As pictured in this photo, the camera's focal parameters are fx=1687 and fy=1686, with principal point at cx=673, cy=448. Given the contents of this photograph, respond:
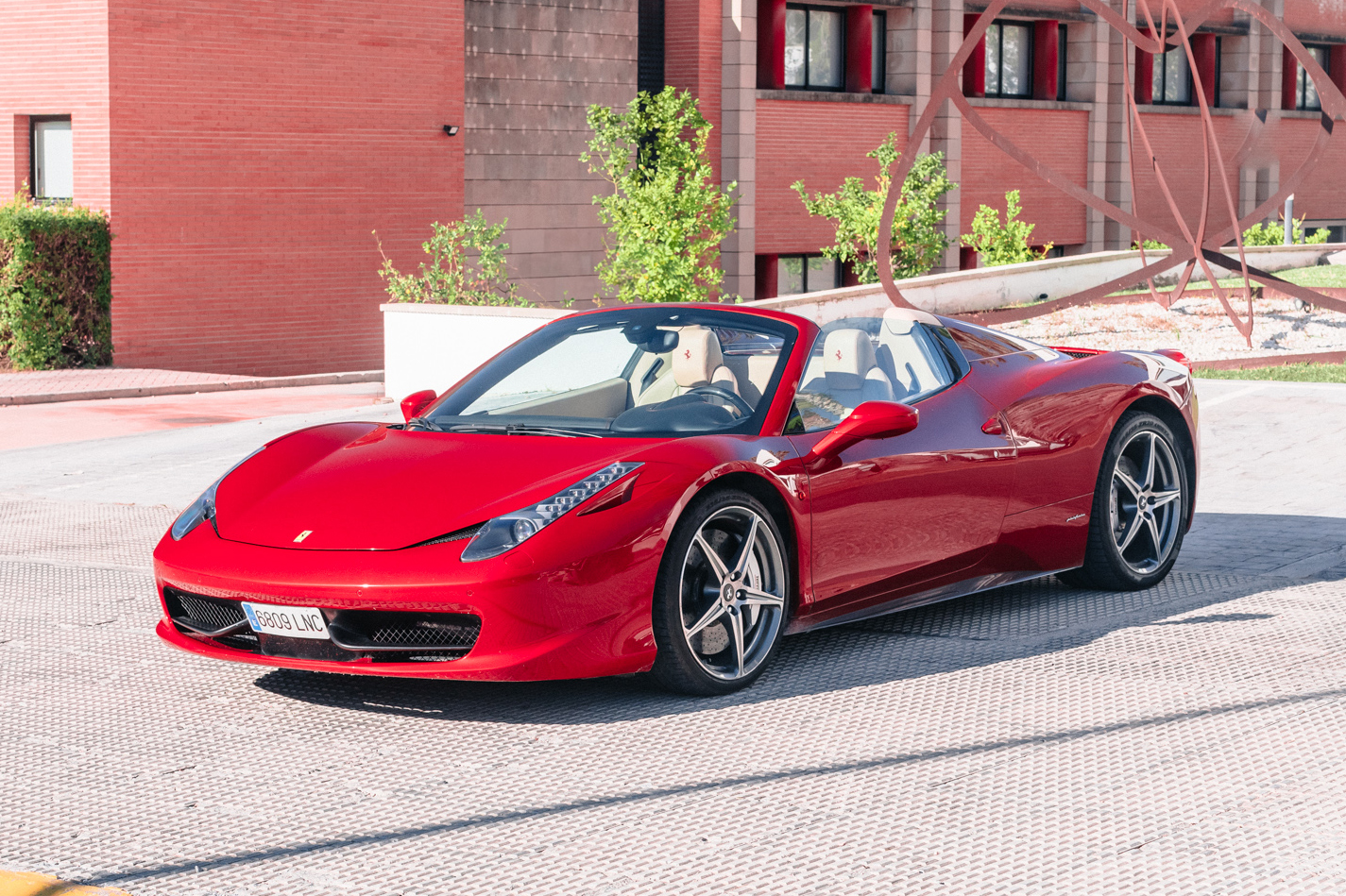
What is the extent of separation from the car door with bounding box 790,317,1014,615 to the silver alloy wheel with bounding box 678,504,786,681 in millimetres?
199

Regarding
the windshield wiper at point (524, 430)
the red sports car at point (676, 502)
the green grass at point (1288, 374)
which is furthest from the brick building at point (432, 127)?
the windshield wiper at point (524, 430)

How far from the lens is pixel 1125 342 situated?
19.8m

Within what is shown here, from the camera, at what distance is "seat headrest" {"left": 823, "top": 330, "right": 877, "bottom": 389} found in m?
6.25

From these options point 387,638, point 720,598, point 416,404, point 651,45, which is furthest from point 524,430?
point 651,45

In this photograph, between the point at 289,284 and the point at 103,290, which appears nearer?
the point at 103,290

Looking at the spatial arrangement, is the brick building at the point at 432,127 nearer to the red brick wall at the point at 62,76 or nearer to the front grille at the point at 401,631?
the red brick wall at the point at 62,76

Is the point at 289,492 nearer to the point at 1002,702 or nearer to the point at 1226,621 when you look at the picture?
the point at 1002,702

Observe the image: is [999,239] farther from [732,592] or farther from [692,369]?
[732,592]

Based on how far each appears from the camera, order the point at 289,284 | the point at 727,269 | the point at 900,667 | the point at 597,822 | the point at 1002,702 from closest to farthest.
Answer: the point at 597,822 → the point at 1002,702 → the point at 900,667 → the point at 289,284 → the point at 727,269

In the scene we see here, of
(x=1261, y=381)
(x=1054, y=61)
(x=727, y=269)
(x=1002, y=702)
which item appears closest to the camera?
(x=1002, y=702)

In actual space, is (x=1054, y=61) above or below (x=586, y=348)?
above

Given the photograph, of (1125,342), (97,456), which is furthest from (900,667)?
(1125,342)

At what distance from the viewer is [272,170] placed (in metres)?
23.6

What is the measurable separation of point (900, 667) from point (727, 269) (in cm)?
2453
